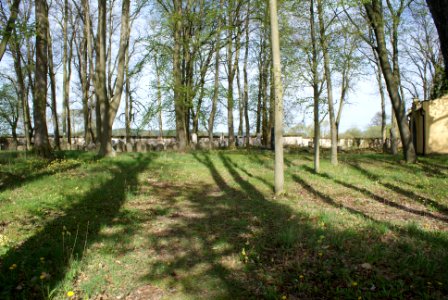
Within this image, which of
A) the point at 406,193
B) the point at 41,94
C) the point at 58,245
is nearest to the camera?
the point at 58,245

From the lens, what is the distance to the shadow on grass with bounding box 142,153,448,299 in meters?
4.00

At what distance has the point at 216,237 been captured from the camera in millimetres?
5980

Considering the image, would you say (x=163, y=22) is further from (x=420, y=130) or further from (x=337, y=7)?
(x=420, y=130)

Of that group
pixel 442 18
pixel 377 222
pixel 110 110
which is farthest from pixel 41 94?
pixel 442 18

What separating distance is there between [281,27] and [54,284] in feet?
38.7

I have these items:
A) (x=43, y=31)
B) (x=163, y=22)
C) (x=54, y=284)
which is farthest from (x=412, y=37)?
(x=54, y=284)

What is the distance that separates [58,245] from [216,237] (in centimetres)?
259

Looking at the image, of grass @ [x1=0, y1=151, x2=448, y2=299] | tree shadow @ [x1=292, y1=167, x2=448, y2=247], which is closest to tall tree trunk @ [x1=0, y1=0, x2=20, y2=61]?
grass @ [x1=0, y1=151, x2=448, y2=299]

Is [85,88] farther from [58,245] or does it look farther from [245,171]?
[58,245]

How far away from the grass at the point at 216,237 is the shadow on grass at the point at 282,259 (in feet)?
0.06

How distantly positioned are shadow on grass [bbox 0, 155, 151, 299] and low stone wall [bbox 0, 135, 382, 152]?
15.4 meters

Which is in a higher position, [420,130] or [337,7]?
[337,7]

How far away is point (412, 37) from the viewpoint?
1219 inches

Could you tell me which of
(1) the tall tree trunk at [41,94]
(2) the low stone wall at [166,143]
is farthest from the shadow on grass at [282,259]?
(2) the low stone wall at [166,143]
